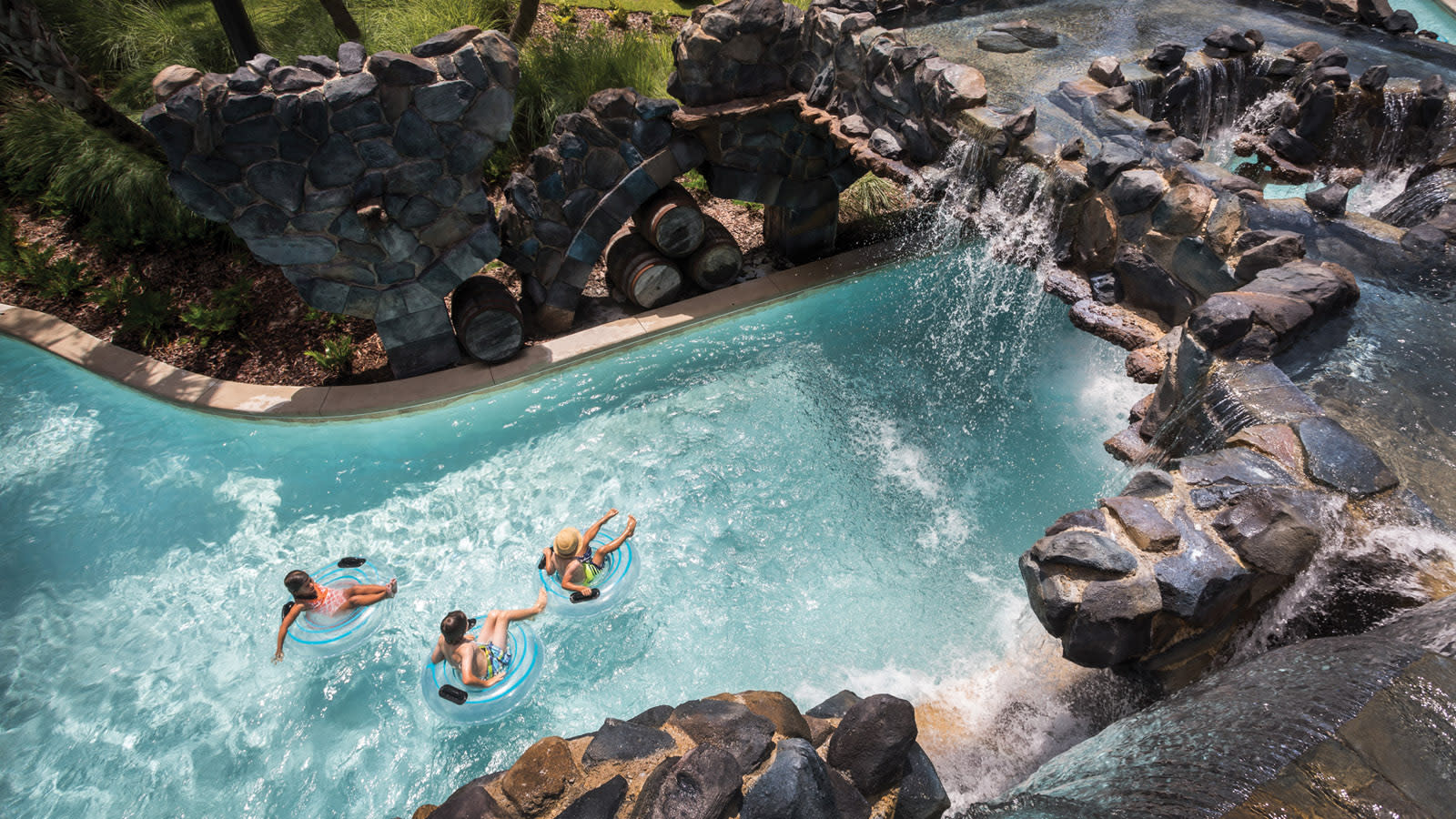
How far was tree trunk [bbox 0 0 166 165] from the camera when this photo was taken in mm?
8062

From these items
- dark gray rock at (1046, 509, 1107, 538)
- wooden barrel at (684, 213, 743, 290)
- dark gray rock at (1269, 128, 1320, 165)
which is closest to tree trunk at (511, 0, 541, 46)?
wooden barrel at (684, 213, 743, 290)

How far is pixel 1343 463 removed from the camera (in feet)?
14.6

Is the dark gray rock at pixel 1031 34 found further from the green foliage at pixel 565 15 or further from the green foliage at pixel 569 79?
the green foliage at pixel 565 15

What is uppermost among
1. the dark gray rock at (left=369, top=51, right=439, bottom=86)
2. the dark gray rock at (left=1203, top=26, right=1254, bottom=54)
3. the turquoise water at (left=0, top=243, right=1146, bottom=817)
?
the dark gray rock at (left=369, top=51, right=439, bottom=86)

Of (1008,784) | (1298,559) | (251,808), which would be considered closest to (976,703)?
(1008,784)

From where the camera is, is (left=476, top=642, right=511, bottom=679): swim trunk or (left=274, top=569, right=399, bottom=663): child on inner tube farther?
(left=274, top=569, right=399, bottom=663): child on inner tube

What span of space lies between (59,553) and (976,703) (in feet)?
24.3

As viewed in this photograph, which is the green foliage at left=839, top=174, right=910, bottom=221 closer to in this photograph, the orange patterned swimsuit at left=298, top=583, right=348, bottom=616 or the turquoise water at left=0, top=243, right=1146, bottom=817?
the turquoise water at left=0, top=243, right=1146, bottom=817

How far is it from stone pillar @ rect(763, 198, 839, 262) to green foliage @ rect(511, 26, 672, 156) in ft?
8.34

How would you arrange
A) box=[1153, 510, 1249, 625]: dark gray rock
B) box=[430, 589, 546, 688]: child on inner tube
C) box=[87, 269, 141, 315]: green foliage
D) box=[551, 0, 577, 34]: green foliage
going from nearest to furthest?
box=[1153, 510, 1249, 625]: dark gray rock < box=[430, 589, 546, 688]: child on inner tube < box=[87, 269, 141, 315]: green foliage < box=[551, 0, 577, 34]: green foliage

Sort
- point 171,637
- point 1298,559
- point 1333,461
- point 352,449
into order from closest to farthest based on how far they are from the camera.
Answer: point 1298,559 → point 1333,461 → point 171,637 → point 352,449

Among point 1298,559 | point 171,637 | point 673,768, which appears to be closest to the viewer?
point 673,768

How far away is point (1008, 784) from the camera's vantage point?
477 centimetres

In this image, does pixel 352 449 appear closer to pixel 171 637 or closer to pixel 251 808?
pixel 171 637
